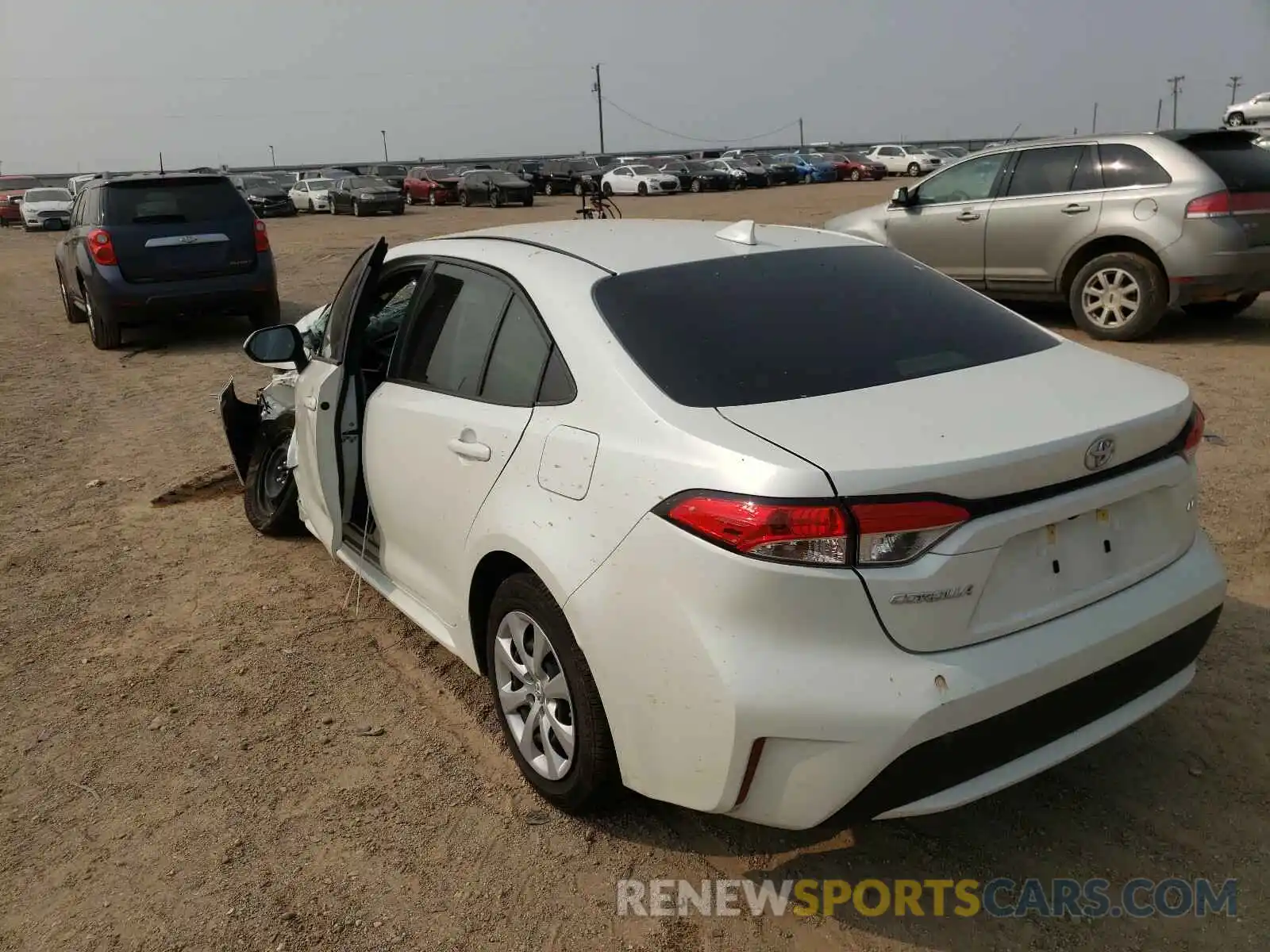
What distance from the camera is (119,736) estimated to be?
3.50m

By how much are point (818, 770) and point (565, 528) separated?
868 millimetres

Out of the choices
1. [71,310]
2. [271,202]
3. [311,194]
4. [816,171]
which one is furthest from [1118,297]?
[816,171]

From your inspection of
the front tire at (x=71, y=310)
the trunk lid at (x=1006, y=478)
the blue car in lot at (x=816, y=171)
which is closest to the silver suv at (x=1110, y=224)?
the trunk lid at (x=1006, y=478)

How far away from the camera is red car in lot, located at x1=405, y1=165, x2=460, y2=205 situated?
3925 cm

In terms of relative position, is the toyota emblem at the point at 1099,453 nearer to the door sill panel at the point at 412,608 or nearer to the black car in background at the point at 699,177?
the door sill panel at the point at 412,608

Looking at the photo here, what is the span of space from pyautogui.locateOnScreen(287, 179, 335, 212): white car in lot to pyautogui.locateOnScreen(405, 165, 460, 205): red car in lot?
3.10 meters

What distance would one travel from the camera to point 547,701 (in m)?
2.85

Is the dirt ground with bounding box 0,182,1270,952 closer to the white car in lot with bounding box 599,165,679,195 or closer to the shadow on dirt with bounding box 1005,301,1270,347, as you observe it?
the shadow on dirt with bounding box 1005,301,1270,347

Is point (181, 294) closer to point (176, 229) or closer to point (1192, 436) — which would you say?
point (176, 229)

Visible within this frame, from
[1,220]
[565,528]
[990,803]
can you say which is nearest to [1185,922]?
[990,803]

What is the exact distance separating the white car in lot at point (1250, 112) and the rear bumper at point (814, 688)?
46836 mm

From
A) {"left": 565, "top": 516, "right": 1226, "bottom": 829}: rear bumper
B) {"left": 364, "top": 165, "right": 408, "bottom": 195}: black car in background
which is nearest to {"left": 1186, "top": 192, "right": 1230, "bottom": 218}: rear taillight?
{"left": 565, "top": 516, "right": 1226, "bottom": 829}: rear bumper

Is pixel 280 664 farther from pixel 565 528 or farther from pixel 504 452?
pixel 565 528

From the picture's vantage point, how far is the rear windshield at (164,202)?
10.1 metres
